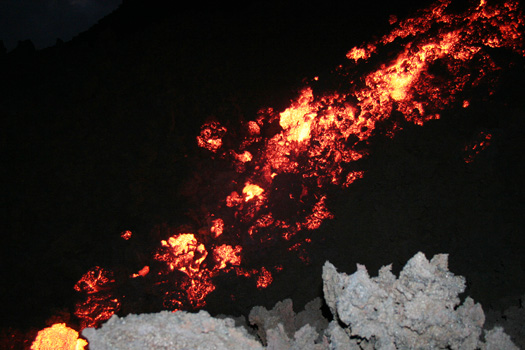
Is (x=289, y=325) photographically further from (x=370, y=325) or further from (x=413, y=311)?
(x=413, y=311)

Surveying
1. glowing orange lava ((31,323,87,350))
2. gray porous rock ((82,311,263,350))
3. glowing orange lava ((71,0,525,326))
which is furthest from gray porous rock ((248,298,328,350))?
glowing orange lava ((31,323,87,350))

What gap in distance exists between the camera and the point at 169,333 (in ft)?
8.04

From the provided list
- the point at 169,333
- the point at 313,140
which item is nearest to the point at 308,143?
the point at 313,140

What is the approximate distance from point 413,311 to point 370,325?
280 mm

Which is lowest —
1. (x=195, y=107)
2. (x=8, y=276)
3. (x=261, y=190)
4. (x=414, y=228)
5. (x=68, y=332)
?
(x=68, y=332)

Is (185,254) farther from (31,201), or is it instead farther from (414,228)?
(414,228)

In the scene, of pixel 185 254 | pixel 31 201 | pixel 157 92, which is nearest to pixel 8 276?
pixel 31 201

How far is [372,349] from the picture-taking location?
2104 millimetres

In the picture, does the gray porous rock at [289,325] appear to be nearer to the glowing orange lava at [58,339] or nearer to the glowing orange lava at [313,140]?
the glowing orange lava at [313,140]

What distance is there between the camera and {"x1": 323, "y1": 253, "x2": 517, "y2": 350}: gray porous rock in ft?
6.65

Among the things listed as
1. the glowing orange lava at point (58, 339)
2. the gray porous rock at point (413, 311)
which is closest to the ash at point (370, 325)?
the gray porous rock at point (413, 311)

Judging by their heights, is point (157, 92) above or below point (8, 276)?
above

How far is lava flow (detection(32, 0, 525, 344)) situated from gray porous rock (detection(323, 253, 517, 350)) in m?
0.70

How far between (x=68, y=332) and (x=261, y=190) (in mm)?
1965
